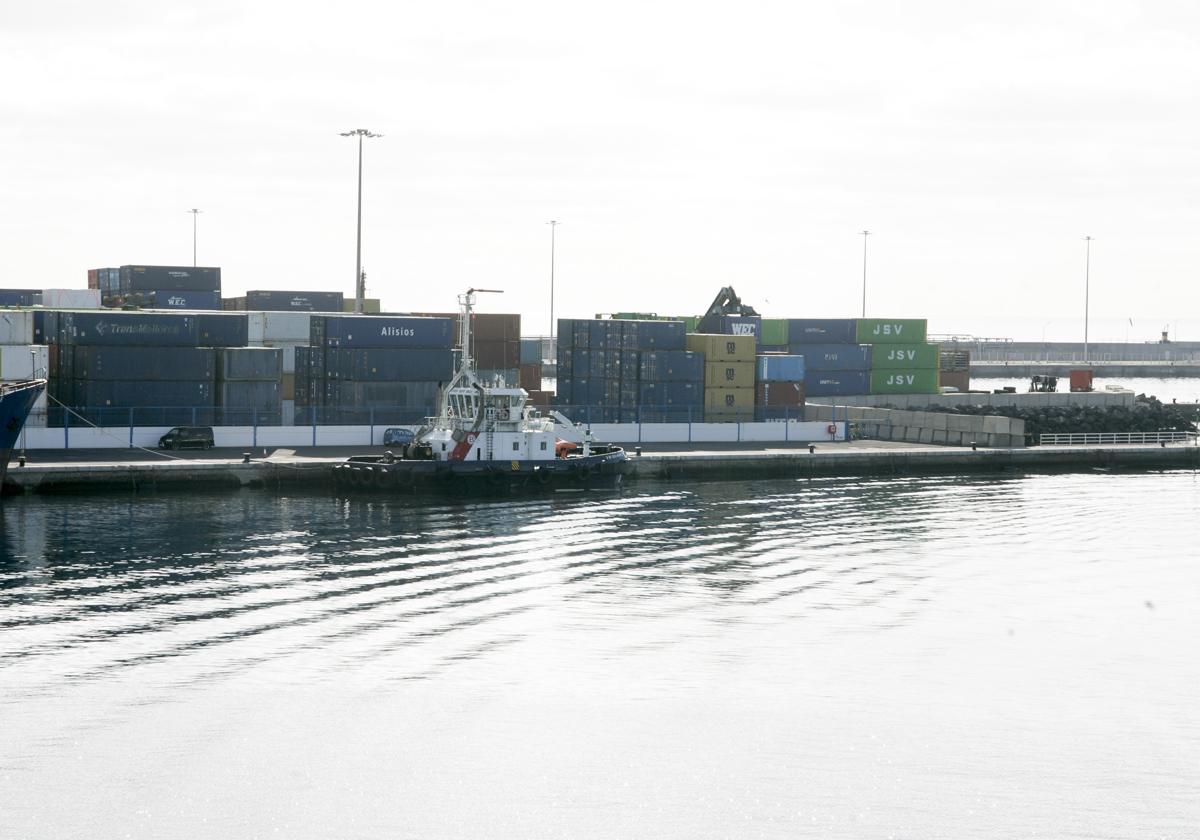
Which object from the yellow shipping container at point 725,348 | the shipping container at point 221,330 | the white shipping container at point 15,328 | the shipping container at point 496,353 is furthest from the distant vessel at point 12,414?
the yellow shipping container at point 725,348

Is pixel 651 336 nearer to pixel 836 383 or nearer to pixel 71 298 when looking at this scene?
pixel 836 383

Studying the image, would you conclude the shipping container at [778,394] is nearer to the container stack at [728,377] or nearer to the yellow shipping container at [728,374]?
the container stack at [728,377]

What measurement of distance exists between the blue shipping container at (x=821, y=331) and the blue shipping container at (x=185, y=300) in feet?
156

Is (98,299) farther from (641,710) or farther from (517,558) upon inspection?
(641,710)

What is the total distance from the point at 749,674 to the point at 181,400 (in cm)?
4508

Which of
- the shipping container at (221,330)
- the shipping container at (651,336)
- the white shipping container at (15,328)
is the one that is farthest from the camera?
the shipping container at (651,336)

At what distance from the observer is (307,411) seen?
72875 mm

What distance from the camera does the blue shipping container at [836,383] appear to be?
333ft

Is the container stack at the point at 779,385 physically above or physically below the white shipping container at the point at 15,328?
below

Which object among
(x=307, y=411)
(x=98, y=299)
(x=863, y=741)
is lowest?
(x=863, y=741)

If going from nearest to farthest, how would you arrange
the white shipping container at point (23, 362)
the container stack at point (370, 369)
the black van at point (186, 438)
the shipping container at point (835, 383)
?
the white shipping container at point (23, 362) → the black van at point (186, 438) → the container stack at point (370, 369) → the shipping container at point (835, 383)

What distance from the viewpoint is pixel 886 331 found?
344 feet

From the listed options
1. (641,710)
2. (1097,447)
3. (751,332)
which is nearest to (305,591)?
(641,710)

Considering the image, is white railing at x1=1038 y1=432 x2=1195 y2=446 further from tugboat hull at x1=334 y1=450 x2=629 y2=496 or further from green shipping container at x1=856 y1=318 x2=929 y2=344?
tugboat hull at x1=334 y1=450 x2=629 y2=496
